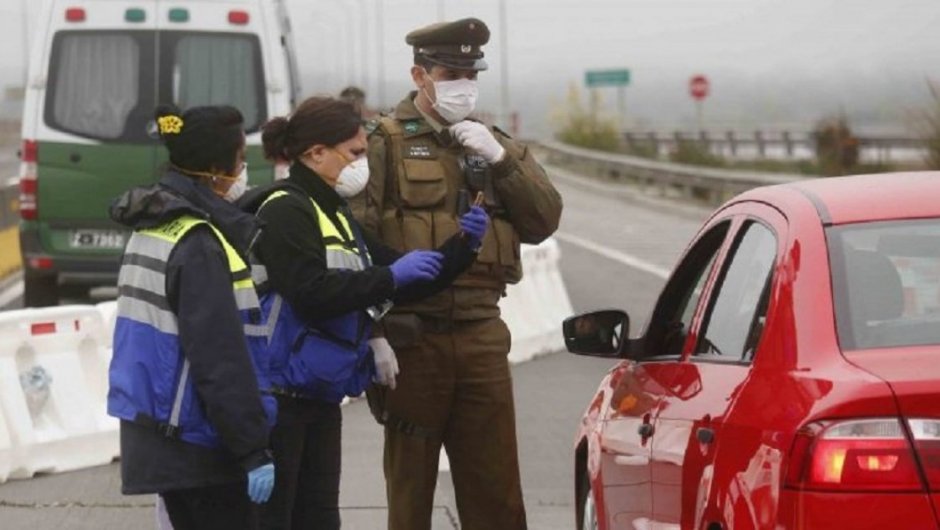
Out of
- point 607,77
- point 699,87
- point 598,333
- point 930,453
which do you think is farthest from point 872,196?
point 607,77

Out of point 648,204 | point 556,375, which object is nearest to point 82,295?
→ point 556,375

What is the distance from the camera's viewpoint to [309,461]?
6.53 metres

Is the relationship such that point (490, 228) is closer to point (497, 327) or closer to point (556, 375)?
point (497, 327)

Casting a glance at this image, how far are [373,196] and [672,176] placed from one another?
119ft

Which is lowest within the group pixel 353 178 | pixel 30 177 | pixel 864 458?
pixel 30 177

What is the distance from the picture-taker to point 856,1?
11106cm

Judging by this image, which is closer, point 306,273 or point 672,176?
point 306,273

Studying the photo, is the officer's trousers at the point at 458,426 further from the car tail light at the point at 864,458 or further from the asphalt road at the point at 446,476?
the car tail light at the point at 864,458

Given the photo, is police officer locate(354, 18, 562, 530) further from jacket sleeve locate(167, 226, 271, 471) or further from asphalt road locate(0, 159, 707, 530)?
asphalt road locate(0, 159, 707, 530)

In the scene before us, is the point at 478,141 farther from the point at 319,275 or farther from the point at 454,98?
the point at 319,275

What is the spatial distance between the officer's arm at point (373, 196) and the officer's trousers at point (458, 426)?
36cm

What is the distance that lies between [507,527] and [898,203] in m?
2.34

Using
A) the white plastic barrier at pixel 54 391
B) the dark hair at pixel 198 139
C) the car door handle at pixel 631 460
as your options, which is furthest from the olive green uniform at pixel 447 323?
the white plastic barrier at pixel 54 391

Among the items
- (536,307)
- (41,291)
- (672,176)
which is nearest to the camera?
(536,307)
